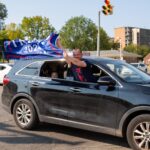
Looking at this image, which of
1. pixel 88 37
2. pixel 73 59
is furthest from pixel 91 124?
pixel 88 37

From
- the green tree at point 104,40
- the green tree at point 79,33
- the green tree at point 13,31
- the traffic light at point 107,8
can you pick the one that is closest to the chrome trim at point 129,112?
the traffic light at point 107,8

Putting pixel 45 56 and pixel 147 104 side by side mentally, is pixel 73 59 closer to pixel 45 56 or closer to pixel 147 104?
pixel 45 56

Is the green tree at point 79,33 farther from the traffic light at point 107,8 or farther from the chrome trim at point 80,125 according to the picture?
the chrome trim at point 80,125

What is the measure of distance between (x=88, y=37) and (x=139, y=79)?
122 metres

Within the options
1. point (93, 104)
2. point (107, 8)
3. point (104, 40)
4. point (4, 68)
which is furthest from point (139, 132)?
point (104, 40)

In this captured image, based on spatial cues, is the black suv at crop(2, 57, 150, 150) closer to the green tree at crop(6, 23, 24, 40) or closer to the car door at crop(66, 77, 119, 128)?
the car door at crop(66, 77, 119, 128)

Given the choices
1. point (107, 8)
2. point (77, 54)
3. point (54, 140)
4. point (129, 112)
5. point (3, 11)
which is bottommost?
point (54, 140)

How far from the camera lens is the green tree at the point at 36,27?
104812 millimetres

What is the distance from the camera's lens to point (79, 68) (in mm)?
7441

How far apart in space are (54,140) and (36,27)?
324 feet

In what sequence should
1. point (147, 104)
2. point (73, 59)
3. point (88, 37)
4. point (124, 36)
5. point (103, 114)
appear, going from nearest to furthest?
1. point (147, 104)
2. point (103, 114)
3. point (73, 59)
4. point (88, 37)
5. point (124, 36)

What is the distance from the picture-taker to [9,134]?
7.94 metres

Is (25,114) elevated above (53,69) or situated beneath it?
situated beneath

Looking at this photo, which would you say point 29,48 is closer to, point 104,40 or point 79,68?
point 79,68
